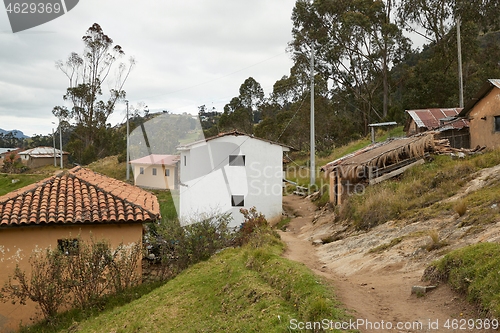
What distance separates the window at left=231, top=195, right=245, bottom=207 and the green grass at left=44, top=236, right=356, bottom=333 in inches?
423

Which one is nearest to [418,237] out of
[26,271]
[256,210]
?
[26,271]

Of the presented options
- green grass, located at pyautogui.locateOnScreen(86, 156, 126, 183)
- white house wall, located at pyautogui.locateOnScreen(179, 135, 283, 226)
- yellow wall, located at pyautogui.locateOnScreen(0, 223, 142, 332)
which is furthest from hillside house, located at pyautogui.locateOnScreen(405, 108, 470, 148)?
green grass, located at pyautogui.locateOnScreen(86, 156, 126, 183)

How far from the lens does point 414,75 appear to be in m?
32.7

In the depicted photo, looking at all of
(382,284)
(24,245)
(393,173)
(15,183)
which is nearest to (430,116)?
(393,173)

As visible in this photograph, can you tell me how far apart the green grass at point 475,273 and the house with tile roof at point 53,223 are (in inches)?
268

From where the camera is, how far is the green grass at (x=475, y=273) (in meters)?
5.45

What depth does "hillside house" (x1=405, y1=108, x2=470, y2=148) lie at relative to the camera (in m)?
19.4

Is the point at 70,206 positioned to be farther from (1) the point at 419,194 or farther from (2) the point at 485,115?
(2) the point at 485,115

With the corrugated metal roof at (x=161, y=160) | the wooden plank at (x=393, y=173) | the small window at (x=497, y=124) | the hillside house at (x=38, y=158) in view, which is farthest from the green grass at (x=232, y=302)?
the hillside house at (x=38, y=158)

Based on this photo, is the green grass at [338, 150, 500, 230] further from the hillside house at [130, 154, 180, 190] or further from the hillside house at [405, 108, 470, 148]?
the hillside house at [130, 154, 180, 190]

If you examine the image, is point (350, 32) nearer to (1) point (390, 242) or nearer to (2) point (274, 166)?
(2) point (274, 166)

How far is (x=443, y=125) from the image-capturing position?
775 inches

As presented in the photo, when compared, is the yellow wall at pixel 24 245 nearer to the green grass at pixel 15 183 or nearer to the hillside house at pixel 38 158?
the green grass at pixel 15 183

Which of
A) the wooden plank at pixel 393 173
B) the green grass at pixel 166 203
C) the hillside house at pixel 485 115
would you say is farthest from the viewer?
the green grass at pixel 166 203
